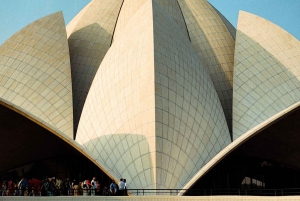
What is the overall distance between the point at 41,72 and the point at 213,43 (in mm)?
9893

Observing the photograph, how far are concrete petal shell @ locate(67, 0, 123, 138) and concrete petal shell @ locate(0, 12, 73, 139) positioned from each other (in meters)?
1.17

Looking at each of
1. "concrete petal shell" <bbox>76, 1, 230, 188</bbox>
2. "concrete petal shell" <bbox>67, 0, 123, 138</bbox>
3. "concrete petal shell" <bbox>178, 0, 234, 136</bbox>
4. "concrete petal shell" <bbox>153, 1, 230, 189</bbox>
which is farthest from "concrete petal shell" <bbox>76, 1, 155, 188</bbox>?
"concrete petal shell" <bbox>178, 0, 234, 136</bbox>

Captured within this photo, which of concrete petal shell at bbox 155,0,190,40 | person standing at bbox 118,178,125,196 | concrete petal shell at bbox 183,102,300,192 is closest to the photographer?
person standing at bbox 118,178,125,196

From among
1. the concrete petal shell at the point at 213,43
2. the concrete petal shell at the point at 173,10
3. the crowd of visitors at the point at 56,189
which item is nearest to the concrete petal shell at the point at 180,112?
the crowd of visitors at the point at 56,189

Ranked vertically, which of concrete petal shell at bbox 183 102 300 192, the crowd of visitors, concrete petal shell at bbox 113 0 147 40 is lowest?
the crowd of visitors

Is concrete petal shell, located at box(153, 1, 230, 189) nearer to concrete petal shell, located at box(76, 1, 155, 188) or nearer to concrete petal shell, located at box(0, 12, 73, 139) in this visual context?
concrete petal shell, located at box(76, 1, 155, 188)

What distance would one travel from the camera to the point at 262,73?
27547mm

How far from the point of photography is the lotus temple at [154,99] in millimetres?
21531

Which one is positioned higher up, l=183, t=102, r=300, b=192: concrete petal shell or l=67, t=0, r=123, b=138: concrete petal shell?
l=67, t=0, r=123, b=138: concrete petal shell

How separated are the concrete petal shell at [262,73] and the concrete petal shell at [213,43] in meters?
1.55

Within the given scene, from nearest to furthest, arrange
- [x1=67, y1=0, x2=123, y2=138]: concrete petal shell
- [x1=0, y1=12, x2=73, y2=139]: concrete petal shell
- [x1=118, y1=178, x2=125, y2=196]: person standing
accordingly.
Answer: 1. [x1=118, y1=178, x2=125, y2=196]: person standing
2. [x1=0, y1=12, x2=73, y2=139]: concrete petal shell
3. [x1=67, y1=0, x2=123, y2=138]: concrete petal shell

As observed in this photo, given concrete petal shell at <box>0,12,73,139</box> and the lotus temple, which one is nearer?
the lotus temple

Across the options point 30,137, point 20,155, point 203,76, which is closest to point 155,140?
point 203,76

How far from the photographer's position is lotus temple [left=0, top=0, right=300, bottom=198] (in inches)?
848
